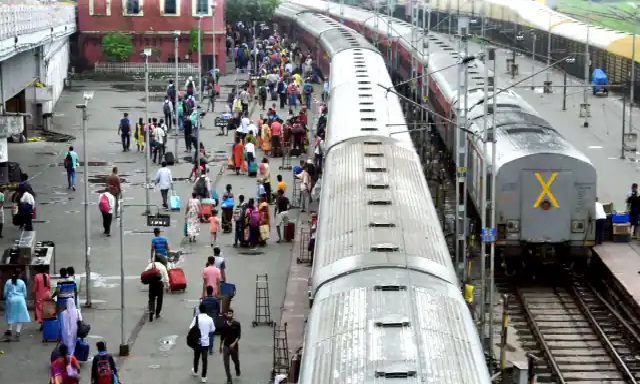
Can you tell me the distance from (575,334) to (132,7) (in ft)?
150

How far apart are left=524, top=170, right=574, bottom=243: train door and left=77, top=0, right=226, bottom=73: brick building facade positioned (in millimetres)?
40882

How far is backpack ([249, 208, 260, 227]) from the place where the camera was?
94.5 ft

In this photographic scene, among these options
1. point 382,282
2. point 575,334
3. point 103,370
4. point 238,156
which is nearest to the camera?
point 382,282

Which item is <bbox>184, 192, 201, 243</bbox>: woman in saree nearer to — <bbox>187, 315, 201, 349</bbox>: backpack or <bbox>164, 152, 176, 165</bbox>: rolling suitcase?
<bbox>187, 315, 201, 349</bbox>: backpack

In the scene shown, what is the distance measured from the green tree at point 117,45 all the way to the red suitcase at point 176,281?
41.3 meters

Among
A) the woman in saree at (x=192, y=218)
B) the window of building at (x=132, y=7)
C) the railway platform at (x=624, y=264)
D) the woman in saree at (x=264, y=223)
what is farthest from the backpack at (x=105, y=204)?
the window of building at (x=132, y=7)

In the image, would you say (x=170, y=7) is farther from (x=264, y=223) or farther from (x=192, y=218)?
(x=264, y=223)

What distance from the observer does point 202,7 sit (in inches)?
2549

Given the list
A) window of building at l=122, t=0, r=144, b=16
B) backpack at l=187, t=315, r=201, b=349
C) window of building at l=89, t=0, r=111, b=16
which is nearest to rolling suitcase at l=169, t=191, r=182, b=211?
backpack at l=187, t=315, r=201, b=349

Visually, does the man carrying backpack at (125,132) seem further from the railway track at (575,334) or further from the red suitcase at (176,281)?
the railway track at (575,334)

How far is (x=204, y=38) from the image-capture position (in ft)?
215

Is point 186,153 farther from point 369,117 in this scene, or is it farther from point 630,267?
point 630,267

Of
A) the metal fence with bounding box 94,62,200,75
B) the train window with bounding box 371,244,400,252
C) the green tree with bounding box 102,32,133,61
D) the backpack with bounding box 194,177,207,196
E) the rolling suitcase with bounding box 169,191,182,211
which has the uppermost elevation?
the green tree with bounding box 102,32,133,61

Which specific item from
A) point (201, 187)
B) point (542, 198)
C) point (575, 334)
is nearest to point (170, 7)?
point (201, 187)
